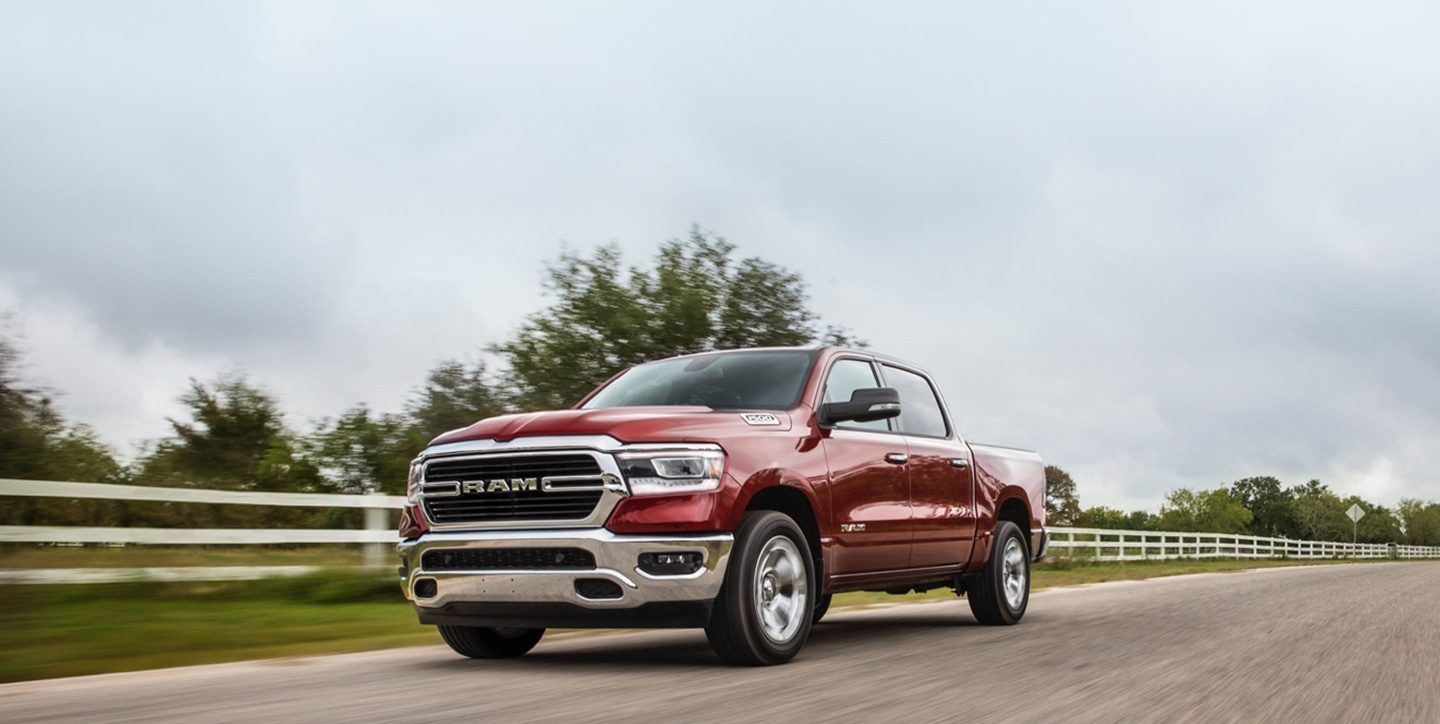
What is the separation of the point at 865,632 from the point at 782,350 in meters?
2.49

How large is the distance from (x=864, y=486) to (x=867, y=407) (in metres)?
0.68

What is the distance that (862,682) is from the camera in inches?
254

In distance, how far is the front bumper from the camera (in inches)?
262

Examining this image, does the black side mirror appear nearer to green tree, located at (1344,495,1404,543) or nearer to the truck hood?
the truck hood

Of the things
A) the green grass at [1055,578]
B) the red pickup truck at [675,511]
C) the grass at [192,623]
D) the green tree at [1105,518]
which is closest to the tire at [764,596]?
the red pickup truck at [675,511]

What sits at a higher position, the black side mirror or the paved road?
the black side mirror

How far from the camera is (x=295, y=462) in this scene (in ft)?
80.6

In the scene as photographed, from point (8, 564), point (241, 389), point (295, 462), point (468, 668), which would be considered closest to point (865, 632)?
point (468, 668)

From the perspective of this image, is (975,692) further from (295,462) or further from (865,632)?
(295,462)

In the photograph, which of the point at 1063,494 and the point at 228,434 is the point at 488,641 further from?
the point at 1063,494

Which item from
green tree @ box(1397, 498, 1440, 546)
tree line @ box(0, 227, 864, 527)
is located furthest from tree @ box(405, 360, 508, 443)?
green tree @ box(1397, 498, 1440, 546)

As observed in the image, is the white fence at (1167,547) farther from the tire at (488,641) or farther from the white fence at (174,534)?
the tire at (488,641)

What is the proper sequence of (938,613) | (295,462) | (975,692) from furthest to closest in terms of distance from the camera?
(295,462) → (938,613) → (975,692)

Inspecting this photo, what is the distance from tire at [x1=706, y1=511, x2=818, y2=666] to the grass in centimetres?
305
